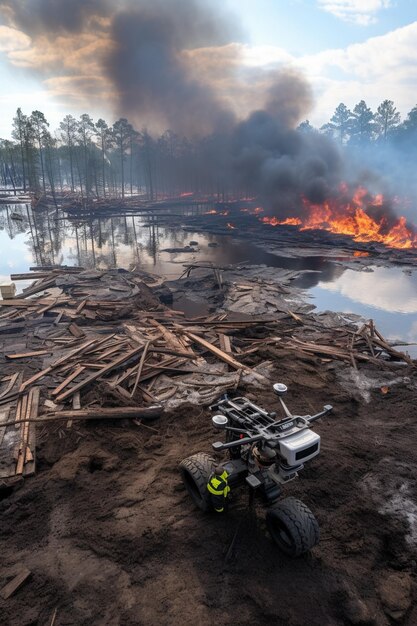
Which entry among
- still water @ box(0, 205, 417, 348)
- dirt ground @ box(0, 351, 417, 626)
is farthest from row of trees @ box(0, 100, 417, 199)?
dirt ground @ box(0, 351, 417, 626)

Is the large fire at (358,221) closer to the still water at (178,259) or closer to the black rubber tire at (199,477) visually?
the still water at (178,259)

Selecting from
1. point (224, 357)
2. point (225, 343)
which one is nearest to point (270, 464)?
point (224, 357)

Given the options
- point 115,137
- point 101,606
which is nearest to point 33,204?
point 115,137

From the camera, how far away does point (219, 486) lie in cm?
461

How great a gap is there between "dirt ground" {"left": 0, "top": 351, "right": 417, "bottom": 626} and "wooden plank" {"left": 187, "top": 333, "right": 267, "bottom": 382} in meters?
2.58

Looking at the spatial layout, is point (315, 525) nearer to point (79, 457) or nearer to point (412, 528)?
point (412, 528)

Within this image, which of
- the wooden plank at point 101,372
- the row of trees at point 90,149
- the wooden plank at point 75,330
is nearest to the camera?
the wooden plank at point 101,372

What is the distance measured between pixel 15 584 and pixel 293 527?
336 cm

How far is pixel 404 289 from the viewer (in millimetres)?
18531

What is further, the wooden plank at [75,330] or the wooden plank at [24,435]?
the wooden plank at [75,330]

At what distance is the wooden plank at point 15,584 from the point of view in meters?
4.15

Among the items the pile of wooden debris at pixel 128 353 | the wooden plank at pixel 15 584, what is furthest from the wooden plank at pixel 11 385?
the wooden plank at pixel 15 584

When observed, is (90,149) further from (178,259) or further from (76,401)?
(76,401)

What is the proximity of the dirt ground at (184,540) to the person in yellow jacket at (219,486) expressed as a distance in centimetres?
57
